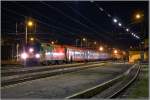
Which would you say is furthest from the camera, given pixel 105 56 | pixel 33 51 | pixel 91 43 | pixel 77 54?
pixel 91 43

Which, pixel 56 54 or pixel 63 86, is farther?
pixel 56 54

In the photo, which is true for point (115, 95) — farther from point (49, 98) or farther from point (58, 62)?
point (58, 62)

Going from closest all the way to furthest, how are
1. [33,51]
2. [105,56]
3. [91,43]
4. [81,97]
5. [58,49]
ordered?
[81,97] < [33,51] < [58,49] < [105,56] < [91,43]

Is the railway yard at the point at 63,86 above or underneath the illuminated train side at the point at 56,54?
underneath

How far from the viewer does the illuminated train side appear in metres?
42.6

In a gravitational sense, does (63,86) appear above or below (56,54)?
below

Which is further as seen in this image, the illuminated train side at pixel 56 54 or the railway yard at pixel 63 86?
the illuminated train side at pixel 56 54

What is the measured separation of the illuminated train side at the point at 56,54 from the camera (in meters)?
42.6

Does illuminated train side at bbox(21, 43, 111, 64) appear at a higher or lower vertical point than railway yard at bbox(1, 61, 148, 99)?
higher

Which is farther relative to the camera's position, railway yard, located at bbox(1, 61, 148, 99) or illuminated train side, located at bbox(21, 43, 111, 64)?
illuminated train side, located at bbox(21, 43, 111, 64)

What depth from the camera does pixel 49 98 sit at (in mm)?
12383

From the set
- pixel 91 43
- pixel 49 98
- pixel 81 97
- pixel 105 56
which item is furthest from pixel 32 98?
pixel 91 43

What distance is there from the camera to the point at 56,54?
46.7 metres

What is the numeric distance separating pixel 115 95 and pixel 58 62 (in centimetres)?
3644
